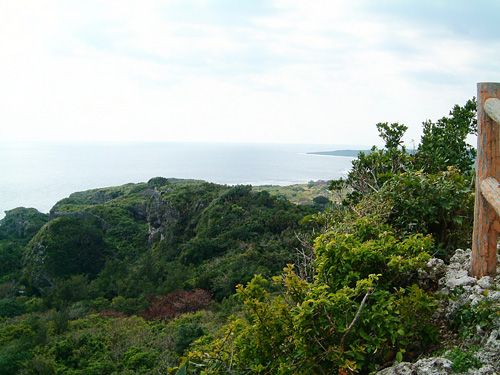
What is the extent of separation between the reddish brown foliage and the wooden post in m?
14.3

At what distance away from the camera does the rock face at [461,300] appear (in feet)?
6.06

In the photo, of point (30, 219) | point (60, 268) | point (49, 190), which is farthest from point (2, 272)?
point (49, 190)

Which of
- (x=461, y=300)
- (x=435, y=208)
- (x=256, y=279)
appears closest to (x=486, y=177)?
(x=461, y=300)

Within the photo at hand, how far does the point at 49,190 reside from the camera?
72.6m

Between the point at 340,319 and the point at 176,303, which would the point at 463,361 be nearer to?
the point at 340,319

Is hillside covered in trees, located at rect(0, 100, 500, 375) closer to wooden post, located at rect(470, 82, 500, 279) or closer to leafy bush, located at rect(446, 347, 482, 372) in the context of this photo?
leafy bush, located at rect(446, 347, 482, 372)

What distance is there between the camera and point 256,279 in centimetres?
292

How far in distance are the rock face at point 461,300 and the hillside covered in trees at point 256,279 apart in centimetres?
7

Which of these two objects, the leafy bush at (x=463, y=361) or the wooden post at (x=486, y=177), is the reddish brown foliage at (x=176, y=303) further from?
the leafy bush at (x=463, y=361)

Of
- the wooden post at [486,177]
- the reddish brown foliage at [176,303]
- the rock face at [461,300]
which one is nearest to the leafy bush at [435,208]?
the rock face at [461,300]

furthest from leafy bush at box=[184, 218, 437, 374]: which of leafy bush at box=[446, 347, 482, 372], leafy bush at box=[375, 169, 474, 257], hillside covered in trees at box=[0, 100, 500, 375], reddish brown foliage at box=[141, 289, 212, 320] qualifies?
reddish brown foliage at box=[141, 289, 212, 320]

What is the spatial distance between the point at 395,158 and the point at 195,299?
12701 mm

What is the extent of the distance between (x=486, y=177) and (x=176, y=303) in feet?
49.6

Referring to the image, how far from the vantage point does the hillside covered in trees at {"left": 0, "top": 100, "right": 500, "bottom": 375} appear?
7.75 ft
